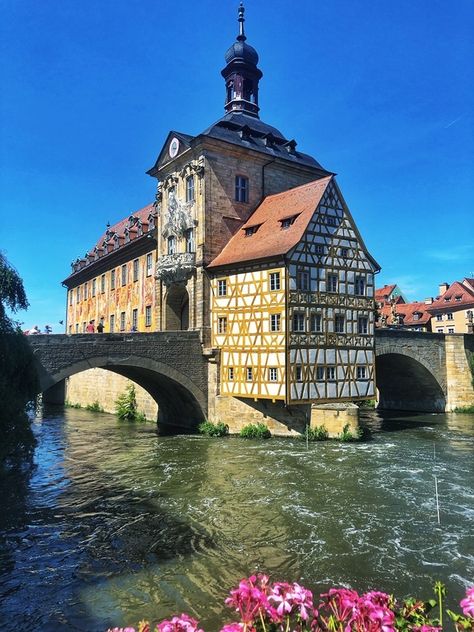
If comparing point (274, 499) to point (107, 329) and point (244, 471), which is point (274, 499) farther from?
point (107, 329)

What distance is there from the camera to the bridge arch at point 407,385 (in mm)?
30844

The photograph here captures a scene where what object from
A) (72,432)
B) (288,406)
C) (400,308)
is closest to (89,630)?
(288,406)

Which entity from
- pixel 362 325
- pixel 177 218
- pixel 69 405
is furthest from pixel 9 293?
pixel 69 405

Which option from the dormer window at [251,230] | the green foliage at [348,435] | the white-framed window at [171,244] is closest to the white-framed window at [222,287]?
the dormer window at [251,230]

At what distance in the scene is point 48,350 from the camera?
19.2 m

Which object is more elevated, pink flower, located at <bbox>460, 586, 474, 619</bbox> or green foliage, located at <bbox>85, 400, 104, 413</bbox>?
pink flower, located at <bbox>460, 586, 474, 619</bbox>

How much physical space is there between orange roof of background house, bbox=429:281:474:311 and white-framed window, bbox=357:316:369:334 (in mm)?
31413

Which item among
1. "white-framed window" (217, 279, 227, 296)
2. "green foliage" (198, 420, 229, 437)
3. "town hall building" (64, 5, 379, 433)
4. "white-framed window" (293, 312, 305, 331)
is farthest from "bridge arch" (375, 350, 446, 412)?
"green foliage" (198, 420, 229, 437)

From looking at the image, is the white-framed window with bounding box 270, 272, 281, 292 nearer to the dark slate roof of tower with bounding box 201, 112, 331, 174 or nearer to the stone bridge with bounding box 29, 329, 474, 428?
the stone bridge with bounding box 29, 329, 474, 428

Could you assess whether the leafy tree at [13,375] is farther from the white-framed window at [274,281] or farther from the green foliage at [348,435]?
the green foliage at [348,435]

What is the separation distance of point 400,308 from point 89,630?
185 ft

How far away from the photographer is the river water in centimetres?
820

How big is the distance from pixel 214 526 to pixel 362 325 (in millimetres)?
14493

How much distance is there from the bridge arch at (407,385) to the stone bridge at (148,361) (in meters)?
11.3
